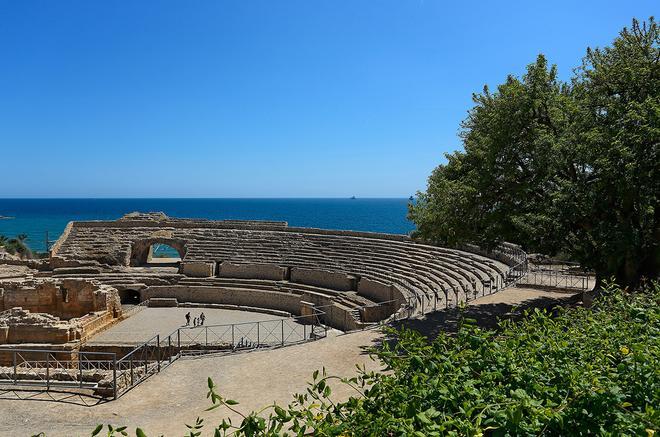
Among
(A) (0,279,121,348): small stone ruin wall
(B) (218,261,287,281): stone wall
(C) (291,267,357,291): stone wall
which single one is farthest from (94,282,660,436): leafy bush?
(B) (218,261,287,281): stone wall

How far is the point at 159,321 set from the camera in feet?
90.5

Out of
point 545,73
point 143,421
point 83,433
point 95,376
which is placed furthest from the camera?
point 545,73

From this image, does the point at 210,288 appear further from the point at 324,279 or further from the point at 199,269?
the point at 324,279

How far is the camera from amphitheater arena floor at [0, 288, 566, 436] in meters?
10.3

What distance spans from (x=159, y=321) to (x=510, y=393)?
26.3 metres

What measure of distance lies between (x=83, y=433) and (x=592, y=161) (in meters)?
15.6

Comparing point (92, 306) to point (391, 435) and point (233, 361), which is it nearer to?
point (233, 361)

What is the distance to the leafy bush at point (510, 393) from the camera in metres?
3.89

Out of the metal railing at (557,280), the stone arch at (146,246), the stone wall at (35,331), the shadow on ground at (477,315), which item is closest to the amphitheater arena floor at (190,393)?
the shadow on ground at (477,315)

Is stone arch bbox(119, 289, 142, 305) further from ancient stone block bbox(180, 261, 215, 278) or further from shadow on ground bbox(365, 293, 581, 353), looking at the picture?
shadow on ground bbox(365, 293, 581, 353)

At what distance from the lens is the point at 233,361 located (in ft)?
47.1

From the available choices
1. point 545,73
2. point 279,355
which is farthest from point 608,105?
point 279,355

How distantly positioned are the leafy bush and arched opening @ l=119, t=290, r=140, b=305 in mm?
31911

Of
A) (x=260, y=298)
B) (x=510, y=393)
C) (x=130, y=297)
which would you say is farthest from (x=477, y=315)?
(x=130, y=297)
